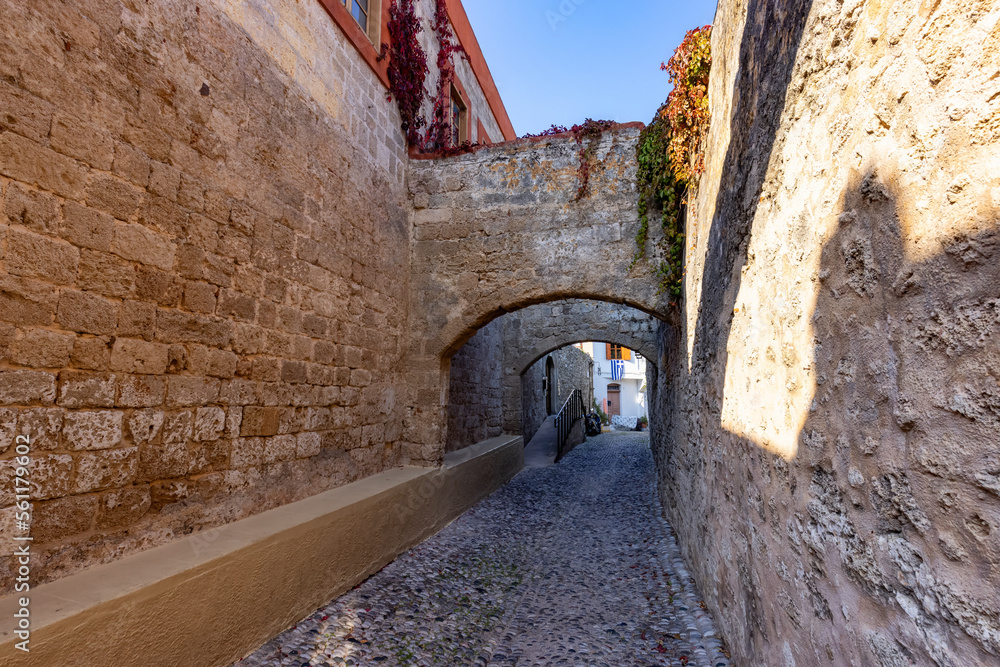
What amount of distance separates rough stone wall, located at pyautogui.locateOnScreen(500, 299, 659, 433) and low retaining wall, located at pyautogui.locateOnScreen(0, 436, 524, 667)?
5.42m

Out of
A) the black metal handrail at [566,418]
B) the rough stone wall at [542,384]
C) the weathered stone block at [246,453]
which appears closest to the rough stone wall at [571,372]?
the rough stone wall at [542,384]

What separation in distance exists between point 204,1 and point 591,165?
3155 millimetres

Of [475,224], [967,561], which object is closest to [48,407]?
[967,561]

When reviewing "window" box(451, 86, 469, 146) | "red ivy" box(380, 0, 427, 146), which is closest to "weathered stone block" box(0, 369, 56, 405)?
"red ivy" box(380, 0, 427, 146)

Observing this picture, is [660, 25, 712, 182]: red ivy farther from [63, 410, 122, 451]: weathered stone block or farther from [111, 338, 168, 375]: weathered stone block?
[63, 410, 122, 451]: weathered stone block

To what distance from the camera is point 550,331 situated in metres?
9.73

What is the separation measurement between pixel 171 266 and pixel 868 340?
9.44ft

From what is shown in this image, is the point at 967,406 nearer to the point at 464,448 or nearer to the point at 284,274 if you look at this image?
the point at 284,274

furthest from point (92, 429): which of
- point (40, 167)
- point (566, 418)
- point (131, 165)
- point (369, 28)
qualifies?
point (566, 418)

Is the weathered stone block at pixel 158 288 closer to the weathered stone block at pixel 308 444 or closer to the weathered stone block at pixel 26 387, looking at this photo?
the weathered stone block at pixel 26 387

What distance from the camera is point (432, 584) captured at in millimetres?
3594

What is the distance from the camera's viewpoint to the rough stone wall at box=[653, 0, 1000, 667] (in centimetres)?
94

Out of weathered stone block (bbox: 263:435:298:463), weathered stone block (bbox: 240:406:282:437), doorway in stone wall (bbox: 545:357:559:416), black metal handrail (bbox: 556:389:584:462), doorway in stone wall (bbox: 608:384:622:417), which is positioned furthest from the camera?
doorway in stone wall (bbox: 608:384:622:417)

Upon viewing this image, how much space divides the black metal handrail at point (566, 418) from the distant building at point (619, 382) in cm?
1537
